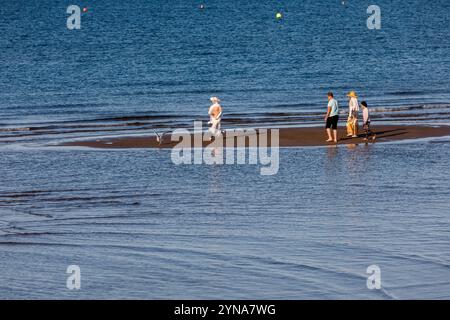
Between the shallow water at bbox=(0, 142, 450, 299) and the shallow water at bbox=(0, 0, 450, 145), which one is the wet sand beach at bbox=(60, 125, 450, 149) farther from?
the shallow water at bbox=(0, 142, 450, 299)

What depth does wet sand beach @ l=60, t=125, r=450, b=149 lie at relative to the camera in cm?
3478

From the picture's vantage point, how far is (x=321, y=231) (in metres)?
20.5

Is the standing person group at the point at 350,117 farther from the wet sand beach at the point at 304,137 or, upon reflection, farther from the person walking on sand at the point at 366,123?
the wet sand beach at the point at 304,137

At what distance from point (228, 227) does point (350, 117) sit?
589 inches

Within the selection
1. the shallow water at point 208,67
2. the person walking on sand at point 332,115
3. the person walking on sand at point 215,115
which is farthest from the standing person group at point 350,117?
the shallow water at point 208,67

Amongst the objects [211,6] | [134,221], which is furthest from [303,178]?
[211,6]

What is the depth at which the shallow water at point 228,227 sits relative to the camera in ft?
55.2

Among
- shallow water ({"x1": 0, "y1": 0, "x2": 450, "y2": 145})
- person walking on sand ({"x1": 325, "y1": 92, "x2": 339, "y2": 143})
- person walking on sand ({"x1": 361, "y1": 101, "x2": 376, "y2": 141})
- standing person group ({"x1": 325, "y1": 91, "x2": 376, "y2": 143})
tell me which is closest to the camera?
person walking on sand ({"x1": 325, "y1": 92, "x2": 339, "y2": 143})

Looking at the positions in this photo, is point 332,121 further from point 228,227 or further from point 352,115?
point 228,227

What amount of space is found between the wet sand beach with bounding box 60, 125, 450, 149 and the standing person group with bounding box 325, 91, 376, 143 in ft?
0.81

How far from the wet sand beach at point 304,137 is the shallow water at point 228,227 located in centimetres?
319

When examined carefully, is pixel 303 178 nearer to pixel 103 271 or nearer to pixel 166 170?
pixel 166 170

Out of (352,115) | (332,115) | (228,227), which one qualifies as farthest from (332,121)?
(228,227)

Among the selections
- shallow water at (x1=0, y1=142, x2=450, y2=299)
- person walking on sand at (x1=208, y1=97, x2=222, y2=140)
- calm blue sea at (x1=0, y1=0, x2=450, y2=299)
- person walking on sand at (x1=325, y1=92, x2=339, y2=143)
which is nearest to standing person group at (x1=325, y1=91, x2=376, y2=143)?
person walking on sand at (x1=325, y1=92, x2=339, y2=143)
